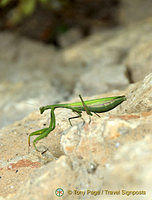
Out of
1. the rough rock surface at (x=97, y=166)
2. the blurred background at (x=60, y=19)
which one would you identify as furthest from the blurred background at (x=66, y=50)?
the rough rock surface at (x=97, y=166)

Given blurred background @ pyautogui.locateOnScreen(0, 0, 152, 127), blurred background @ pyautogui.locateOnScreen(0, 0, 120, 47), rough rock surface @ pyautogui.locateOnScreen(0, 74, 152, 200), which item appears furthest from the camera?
blurred background @ pyautogui.locateOnScreen(0, 0, 120, 47)

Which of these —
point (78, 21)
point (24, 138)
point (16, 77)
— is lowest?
point (24, 138)

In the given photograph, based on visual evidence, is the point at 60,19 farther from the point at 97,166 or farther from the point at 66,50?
the point at 97,166

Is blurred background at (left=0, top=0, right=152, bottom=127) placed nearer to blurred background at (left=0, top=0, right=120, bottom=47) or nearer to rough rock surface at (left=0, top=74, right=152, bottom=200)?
blurred background at (left=0, top=0, right=120, bottom=47)

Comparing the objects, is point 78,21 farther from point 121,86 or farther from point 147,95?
point 147,95

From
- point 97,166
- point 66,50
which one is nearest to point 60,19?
point 66,50

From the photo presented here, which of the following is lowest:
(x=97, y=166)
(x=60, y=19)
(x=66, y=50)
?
(x=97, y=166)

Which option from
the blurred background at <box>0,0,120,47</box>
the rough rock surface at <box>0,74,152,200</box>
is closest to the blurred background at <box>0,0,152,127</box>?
the blurred background at <box>0,0,120,47</box>

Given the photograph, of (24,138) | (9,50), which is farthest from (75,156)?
(9,50)
